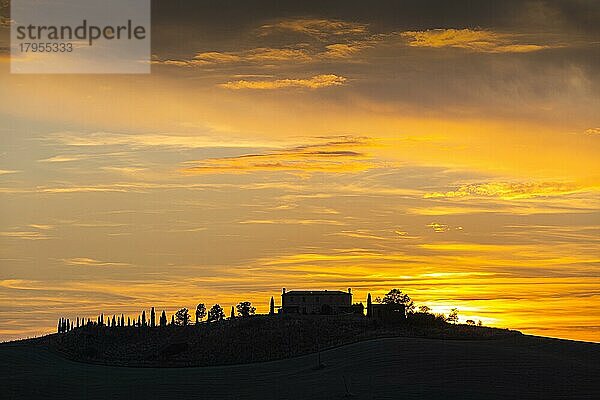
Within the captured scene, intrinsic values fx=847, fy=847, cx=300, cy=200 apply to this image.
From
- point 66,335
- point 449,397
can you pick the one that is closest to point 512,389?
point 449,397

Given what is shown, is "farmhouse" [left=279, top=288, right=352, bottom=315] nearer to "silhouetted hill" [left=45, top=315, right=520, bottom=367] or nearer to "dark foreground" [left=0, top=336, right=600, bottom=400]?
"silhouetted hill" [left=45, top=315, right=520, bottom=367]

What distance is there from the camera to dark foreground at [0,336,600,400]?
5168 centimetres

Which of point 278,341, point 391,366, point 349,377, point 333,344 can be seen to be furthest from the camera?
point 278,341

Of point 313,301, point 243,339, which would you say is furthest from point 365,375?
point 313,301

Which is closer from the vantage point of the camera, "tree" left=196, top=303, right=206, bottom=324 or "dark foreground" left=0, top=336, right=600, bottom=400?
"dark foreground" left=0, top=336, right=600, bottom=400

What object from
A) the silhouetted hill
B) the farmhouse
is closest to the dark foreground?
the silhouetted hill

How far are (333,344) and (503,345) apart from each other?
15898 mm

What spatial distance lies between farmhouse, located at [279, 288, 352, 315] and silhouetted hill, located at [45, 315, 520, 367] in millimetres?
11595

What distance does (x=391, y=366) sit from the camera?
2387 inches

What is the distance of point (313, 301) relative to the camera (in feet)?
389

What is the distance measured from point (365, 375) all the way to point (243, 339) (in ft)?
123

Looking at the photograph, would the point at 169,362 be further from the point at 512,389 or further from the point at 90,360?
the point at 512,389

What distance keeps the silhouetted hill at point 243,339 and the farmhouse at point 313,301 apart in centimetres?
1159

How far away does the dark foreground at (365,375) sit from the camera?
51675mm
